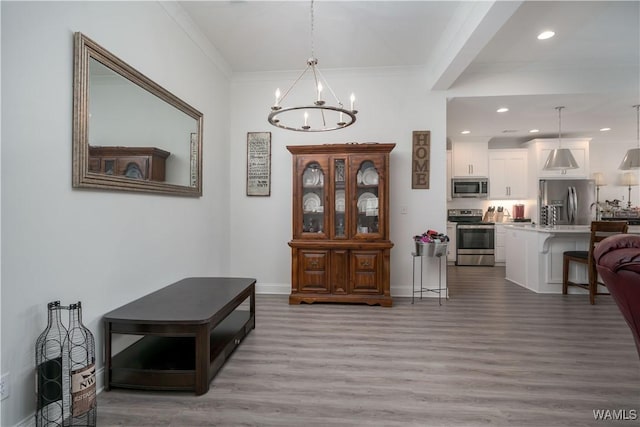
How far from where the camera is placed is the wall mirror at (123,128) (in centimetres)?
193

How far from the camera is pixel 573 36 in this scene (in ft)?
11.5

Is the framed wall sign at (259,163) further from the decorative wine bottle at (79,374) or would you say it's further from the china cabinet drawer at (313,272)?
the decorative wine bottle at (79,374)

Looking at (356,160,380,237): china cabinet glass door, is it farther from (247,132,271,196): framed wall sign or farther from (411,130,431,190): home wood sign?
(247,132,271,196): framed wall sign

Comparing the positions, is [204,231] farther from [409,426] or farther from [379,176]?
[409,426]

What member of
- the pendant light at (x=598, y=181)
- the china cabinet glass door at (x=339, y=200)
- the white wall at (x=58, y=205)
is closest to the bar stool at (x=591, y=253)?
the china cabinet glass door at (x=339, y=200)

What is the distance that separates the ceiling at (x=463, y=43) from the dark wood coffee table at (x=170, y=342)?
8.16 feet

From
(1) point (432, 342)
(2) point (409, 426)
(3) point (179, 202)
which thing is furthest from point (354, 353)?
(3) point (179, 202)

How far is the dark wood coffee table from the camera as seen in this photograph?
6.64ft

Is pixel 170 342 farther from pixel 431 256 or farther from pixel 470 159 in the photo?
pixel 470 159

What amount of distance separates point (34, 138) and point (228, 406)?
1.69 m

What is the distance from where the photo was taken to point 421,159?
14.3ft

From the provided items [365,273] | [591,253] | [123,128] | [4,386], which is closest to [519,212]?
[591,253]

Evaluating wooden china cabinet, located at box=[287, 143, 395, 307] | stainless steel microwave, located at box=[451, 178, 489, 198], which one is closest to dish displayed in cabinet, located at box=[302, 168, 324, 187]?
wooden china cabinet, located at box=[287, 143, 395, 307]

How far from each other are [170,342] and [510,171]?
7163 mm
